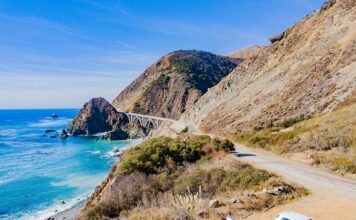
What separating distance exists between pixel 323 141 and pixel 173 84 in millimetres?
100112

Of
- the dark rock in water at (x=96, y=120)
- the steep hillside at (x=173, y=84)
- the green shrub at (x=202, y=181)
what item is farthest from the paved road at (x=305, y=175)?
the dark rock in water at (x=96, y=120)

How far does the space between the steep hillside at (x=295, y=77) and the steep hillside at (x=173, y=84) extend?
127ft

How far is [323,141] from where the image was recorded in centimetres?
2236

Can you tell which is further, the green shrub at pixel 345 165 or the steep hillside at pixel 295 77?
the steep hillside at pixel 295 77

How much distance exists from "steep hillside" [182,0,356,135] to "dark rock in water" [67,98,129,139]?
169ft

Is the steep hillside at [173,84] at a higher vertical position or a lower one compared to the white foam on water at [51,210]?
higher

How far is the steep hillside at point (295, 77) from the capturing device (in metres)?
36.8

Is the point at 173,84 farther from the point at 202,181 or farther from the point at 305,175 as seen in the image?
the point at 305,175

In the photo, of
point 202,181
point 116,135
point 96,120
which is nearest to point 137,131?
point 116,135

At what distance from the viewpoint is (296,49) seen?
176 ft

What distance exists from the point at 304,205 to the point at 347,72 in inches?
1155

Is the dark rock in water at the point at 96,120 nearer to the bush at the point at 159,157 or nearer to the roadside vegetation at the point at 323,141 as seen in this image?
the roadside vegetation at the point at 323,141

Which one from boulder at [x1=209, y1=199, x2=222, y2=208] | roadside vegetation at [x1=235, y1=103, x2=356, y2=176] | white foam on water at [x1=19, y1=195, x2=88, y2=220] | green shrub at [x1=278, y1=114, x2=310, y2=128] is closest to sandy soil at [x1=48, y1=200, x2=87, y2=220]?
white foam on water at [x1=19, y1=195, x2=88, y2=220]

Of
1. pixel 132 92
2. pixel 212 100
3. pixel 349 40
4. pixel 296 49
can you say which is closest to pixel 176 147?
pixel 349 40
